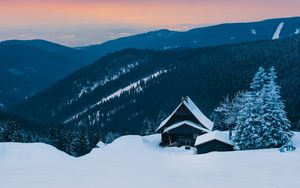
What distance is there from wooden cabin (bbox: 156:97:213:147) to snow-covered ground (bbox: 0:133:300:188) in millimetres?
16069

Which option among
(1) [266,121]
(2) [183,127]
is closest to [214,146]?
(1) [266,121]

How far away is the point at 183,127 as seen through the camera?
53.9m

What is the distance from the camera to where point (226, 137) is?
1801 inches

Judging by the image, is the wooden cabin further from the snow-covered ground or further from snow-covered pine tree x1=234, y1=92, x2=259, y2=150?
the snow-covered ground

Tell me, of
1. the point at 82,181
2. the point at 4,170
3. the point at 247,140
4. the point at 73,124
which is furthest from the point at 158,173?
the point at 73,124

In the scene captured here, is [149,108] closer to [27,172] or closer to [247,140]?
[247,140]

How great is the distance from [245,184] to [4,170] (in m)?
15.0

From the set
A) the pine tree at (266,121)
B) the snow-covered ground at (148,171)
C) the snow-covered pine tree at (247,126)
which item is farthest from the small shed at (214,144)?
the snow-covered ground at (148,171)

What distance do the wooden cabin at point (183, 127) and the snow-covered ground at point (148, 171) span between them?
52.7 feet

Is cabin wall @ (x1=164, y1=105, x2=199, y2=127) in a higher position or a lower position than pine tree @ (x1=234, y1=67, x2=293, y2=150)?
lower

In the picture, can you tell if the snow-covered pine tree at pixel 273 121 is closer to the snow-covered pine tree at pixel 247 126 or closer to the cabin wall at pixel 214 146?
the snow-covered pine tree at pixel 247 126

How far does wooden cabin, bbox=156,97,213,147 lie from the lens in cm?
5378

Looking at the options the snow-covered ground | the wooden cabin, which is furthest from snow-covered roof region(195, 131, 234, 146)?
the snow-covered ground

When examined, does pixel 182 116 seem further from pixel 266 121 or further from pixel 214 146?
pixel 266 121
